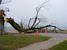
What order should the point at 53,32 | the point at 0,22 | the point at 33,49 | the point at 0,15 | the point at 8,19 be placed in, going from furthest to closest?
the point at 53,32 < the point at 0,22 < the point at 0,15 < the point at 8,19 < the point at 33,49

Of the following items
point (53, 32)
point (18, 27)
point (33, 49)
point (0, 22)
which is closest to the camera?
point (33, 49)

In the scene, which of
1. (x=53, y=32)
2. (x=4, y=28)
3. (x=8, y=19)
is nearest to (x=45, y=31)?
(x=53, y=32)

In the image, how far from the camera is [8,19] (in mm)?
32938

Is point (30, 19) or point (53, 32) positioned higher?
point (30, 19)

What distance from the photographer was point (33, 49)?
2097cm

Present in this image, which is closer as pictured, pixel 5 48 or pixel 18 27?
pixel 5 48

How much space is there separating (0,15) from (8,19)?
4.00 m

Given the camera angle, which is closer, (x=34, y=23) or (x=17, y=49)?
(x=17, y=49)

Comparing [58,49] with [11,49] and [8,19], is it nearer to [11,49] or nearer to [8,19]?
[11,49]

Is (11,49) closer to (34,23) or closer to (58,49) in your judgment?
(58,49)

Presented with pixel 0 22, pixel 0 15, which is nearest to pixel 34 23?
pixel 0 15

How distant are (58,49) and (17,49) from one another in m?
3.18

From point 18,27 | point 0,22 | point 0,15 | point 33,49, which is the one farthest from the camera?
point 0,22

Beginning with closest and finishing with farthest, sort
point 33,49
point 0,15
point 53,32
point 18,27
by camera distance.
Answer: point 33,49 → point 18,27 → point 0,15 → point 53,32
